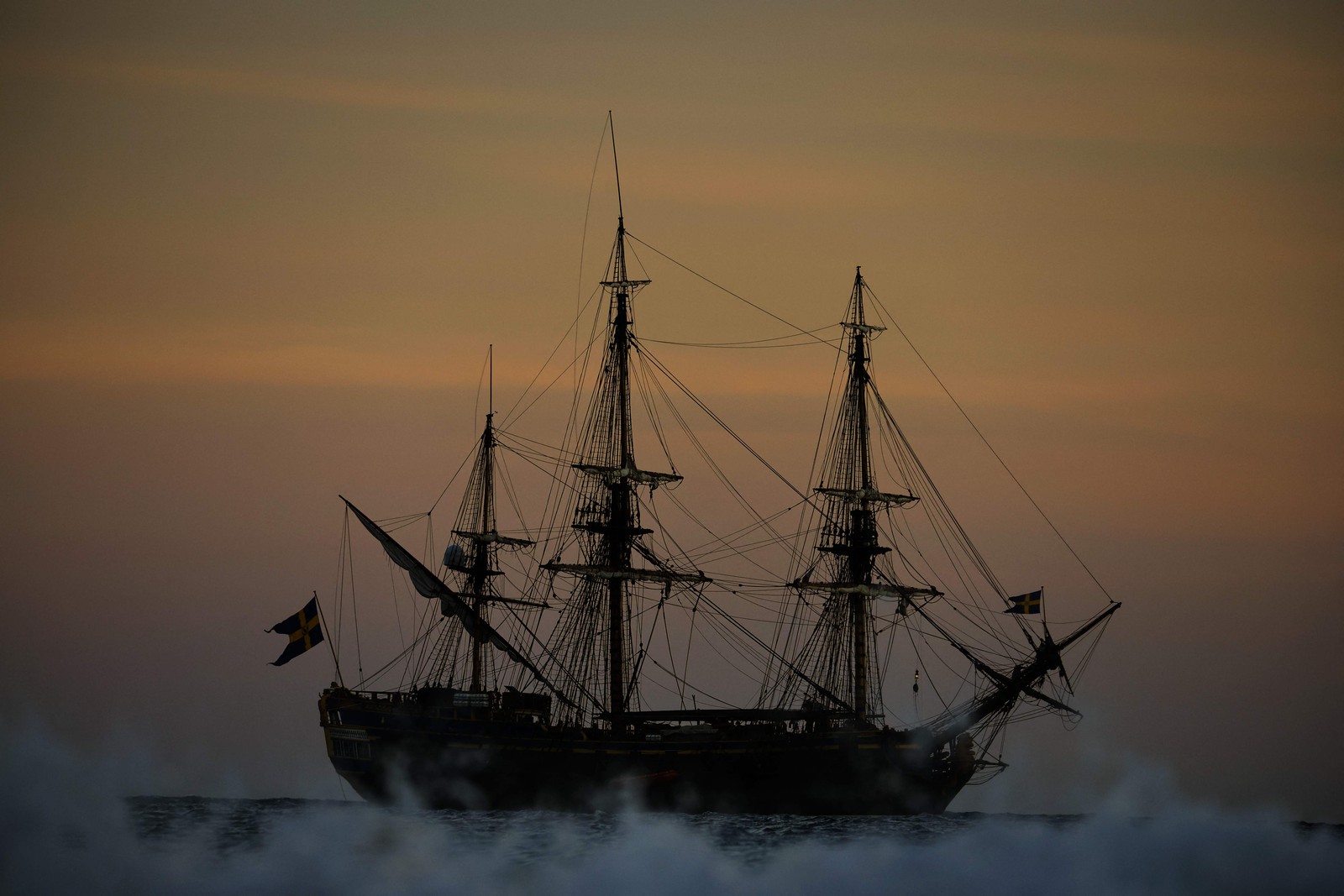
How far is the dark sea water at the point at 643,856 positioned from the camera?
9506 cm

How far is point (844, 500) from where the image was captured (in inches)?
5354

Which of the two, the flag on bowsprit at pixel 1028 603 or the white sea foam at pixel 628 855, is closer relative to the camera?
the white sea foam at pixel 628 855

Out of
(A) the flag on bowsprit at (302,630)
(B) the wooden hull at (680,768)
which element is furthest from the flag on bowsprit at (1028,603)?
(A) the flag on bowsprit at (302,630)

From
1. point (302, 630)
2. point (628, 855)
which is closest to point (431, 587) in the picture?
point (302, 630)

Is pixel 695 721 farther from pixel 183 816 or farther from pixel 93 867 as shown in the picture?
pixel 93 867

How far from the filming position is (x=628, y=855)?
10181cm

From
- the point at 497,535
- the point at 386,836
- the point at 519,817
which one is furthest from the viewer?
the point at 497,535

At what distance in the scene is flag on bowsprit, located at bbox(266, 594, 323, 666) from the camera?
125500 millimetres

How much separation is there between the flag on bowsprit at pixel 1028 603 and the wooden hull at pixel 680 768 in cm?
1161

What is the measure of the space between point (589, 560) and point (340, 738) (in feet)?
71.2

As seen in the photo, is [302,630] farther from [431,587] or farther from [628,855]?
[628,855]

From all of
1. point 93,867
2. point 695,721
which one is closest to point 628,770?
point 695,721

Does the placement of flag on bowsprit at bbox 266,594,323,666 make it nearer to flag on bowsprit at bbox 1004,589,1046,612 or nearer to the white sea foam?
the white sea foam

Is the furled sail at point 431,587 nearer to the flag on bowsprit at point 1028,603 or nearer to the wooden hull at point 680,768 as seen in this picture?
the wooden hull at point 680,768
